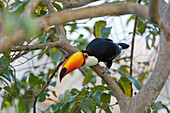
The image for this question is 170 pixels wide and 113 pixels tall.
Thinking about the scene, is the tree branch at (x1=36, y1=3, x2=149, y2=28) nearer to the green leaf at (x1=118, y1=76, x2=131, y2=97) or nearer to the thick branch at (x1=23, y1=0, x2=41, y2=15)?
the thick branch at (x1=23, y1=0, x2=41, y2=15)

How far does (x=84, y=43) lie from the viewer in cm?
213

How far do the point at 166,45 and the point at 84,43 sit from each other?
108cm

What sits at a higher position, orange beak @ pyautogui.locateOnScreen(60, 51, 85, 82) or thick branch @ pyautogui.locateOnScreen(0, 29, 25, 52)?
thick branch @ pyautogui.locateOnScreen(0, 29, 25, 52)

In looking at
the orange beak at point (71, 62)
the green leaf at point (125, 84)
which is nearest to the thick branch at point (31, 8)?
the orange beak at point (71, 62)

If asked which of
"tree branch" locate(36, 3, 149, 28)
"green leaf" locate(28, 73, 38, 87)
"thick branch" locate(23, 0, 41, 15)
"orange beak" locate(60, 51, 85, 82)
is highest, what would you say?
"thick branch" locate(23, 0, 41, 15)

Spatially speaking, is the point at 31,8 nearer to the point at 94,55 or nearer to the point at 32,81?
the point at 94,55

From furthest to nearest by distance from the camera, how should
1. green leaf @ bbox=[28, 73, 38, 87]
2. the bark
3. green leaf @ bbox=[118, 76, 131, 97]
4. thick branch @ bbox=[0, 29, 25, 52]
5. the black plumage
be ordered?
green leaf @ bbox=[28, 73, 38, 87], the black plumage, green leaf @ bbox=[118, 76, 131, 97], the bark, thick branch @ bbox=[0, 29, 25, 52]

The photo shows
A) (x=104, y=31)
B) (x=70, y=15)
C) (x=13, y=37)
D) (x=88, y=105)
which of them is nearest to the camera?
(x=13, y=37)

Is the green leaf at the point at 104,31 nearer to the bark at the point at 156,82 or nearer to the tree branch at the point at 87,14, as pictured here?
the bark at the point at 156,82

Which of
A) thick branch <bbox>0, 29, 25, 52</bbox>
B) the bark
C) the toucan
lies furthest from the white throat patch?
thick branch <bbox>0, 29, 25, 52</bbox>

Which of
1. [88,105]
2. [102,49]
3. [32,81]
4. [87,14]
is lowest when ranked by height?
[32,81]

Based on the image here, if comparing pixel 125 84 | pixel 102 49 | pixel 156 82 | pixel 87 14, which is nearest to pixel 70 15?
pixel 87 14

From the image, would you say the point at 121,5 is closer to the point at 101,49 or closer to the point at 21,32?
the point at 21,32

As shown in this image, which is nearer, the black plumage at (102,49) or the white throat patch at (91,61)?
the white throat patch at (91,61)
